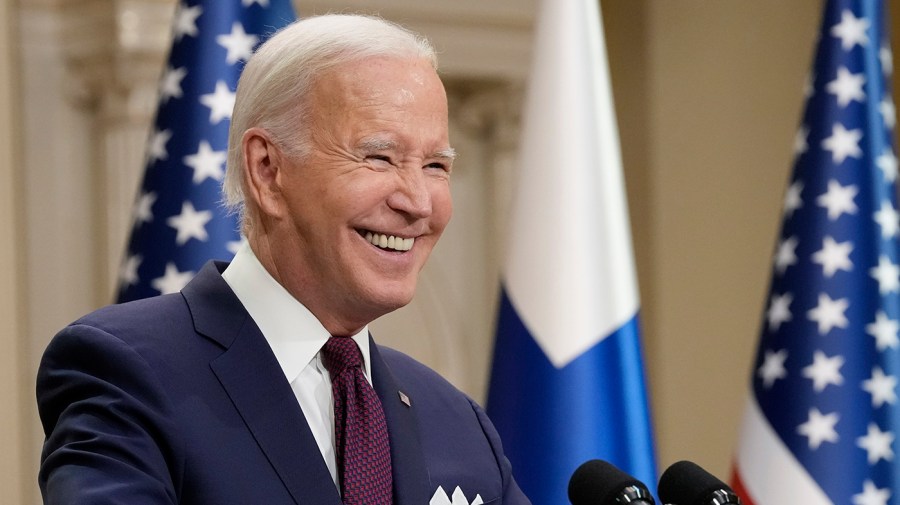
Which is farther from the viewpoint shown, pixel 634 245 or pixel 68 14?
pixel 634 245

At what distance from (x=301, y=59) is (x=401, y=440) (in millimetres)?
546

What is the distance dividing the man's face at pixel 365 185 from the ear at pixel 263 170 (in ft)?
0.06

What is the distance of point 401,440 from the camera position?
1.82 m

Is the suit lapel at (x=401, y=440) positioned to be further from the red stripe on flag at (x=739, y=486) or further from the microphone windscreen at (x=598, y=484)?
the red stripe on flag at (x=739, y=486)

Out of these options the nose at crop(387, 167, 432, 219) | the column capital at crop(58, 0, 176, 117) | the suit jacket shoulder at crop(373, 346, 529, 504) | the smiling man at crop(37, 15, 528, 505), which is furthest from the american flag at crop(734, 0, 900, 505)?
the nose at crop(387, 167, 432, 219)

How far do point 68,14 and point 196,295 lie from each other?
3.28 meters

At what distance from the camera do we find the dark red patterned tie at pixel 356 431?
66.8 inches

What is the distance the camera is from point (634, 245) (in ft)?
18.6

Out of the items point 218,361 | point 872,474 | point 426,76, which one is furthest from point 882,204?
point 218,361

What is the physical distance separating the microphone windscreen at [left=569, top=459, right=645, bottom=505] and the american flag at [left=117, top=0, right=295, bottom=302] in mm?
1863

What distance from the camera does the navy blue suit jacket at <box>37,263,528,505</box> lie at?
1.45 m

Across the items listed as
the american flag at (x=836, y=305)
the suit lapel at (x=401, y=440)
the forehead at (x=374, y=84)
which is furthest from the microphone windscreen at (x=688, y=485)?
the american flag at (x=836, y=305)

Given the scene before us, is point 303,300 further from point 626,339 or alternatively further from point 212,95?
point 626,339

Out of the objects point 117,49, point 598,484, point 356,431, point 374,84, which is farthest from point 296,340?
point 117,49
